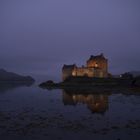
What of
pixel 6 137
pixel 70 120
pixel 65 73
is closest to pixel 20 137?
pixel 6 137

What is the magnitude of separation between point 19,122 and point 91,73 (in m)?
81.1

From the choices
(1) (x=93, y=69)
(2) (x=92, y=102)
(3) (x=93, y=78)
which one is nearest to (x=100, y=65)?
(1) (x=93, y=69)

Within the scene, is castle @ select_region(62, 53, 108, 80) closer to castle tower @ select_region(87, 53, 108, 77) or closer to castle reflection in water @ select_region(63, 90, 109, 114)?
castle tower @ select_region(87, 53, 108, 77)

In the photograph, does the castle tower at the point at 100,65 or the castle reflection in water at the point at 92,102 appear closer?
the castle reflection in water at the point at 92,102

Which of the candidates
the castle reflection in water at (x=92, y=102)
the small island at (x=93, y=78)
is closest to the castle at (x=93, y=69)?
the small island at (x=93, y=78)

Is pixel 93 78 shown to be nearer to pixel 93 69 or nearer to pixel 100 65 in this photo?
pixel 93 69

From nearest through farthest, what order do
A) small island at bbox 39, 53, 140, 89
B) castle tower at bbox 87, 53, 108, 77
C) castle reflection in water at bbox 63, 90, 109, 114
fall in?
castle reflection in water at bbox 63, 90, 109, 114
small island at bbox 39, 53, 140, 89
castle tower at bbox 87, 53, 108, 77

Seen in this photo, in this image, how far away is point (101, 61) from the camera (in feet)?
352

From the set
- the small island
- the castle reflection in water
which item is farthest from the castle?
the castle reflection in water

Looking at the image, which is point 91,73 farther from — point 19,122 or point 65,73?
point 19,122

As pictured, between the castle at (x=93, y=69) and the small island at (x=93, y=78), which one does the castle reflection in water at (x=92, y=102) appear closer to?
the small island at (x=93, y=78)

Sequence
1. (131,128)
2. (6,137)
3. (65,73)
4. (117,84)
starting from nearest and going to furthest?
(6,137), (131,128), (117,84), (65,73)

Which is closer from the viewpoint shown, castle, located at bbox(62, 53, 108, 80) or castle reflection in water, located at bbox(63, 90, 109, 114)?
castle reflection in water, located at bbox(63, 90, 109, 114)

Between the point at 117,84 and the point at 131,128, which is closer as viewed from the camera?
the point at 131,128
